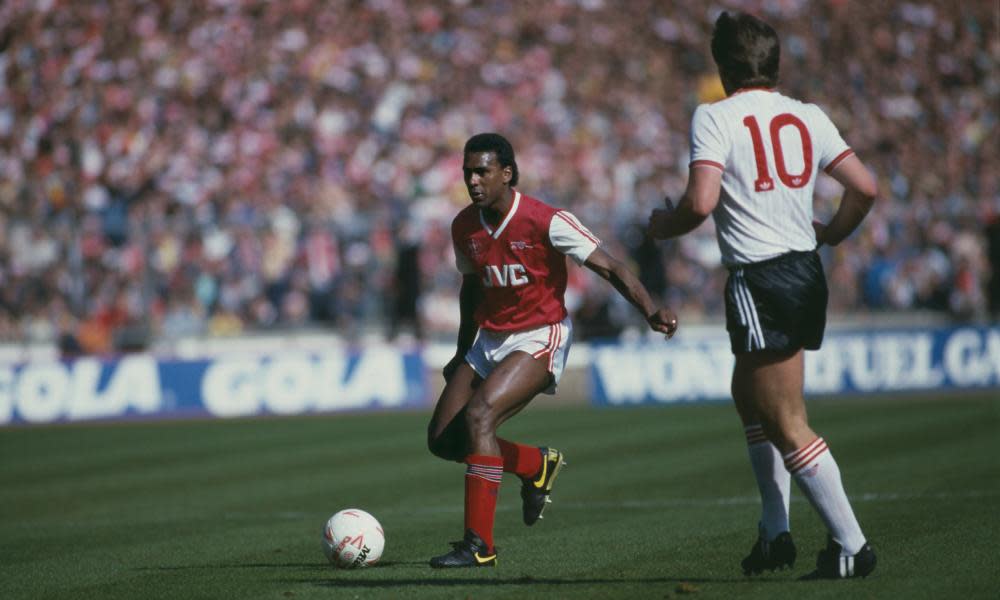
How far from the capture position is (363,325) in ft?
73.4

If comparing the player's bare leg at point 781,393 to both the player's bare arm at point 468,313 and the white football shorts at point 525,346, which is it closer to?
the white football shorts at point 525,346

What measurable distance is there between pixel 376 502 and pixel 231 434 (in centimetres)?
816

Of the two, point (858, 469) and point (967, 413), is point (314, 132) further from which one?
point (858, 469)

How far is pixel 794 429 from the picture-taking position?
607cm

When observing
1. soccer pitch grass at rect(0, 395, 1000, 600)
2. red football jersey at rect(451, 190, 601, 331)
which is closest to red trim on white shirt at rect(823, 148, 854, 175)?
red football jersey at rect(451, 190, 601, 331)

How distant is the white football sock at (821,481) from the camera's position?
239 inches

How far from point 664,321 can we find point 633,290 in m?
0.43

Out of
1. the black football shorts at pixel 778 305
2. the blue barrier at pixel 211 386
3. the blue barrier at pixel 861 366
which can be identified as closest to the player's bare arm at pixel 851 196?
the black football shorts at pixel 778 305

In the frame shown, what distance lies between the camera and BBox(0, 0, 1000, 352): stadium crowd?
22.1m

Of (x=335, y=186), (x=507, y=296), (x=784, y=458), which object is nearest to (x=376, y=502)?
(x=507, y=296)

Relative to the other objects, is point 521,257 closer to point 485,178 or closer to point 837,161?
point 485,178

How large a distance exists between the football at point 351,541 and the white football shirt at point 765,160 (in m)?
2.66

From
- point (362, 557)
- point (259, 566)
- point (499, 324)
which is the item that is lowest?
point (259, 566)

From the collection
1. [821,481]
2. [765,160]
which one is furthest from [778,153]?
[821,481]
